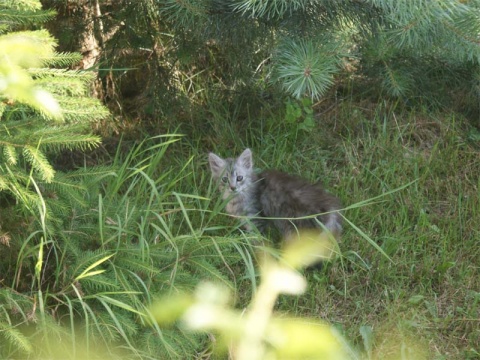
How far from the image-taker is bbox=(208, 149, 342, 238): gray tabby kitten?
12.2ft

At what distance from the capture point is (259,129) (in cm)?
476

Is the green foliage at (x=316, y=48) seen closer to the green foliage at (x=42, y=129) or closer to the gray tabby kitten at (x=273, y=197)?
the gray tabby kitten at (x=273, y=197)

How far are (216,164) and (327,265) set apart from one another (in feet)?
3.60

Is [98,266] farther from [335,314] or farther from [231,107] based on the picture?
[231,107]

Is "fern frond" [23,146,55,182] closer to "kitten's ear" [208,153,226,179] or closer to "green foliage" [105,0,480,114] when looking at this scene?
"green foliage" [105,0,480,114]

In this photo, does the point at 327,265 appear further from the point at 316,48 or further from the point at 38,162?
the point at 38,162

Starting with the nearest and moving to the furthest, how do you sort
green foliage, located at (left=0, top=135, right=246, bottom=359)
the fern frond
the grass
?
the fern frond < green foliage, located at (left=0, top=135, right=246, bottom=359) < the grass

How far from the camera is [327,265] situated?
3.67 m

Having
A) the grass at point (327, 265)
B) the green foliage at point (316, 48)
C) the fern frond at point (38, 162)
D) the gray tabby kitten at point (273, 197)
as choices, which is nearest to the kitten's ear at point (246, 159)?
the gray tabby kitten at point (273, 197)

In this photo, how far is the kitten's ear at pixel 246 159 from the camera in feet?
14.2

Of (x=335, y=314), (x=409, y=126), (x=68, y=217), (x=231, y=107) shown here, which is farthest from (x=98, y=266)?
(x=409, y=126)

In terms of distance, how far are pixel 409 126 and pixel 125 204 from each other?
239 cm

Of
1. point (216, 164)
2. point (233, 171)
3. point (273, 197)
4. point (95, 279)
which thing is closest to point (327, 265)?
point (273, 197)

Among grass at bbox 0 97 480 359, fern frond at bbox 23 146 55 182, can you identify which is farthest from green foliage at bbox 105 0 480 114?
fern frond at bbox 23 146 55 182
